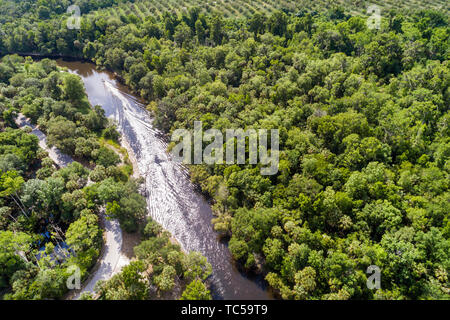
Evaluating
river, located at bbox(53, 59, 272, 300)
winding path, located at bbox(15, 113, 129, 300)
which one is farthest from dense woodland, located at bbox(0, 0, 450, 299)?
winding path, located at bbox(15, 113, 129, 300)

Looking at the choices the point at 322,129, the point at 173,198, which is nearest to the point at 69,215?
the point at 173,198

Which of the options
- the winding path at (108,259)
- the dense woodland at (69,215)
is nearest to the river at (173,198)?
the dense woodland at (69,215)

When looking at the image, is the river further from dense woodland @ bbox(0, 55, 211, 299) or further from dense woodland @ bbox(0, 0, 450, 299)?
dense woodland @ bbox(0, 55, 211, 299)

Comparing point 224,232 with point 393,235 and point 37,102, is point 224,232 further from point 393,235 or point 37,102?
point 37,102

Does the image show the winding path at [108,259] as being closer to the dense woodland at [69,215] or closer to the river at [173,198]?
the dense woodland at [69,215]

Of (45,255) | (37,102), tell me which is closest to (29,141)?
(37,102)
